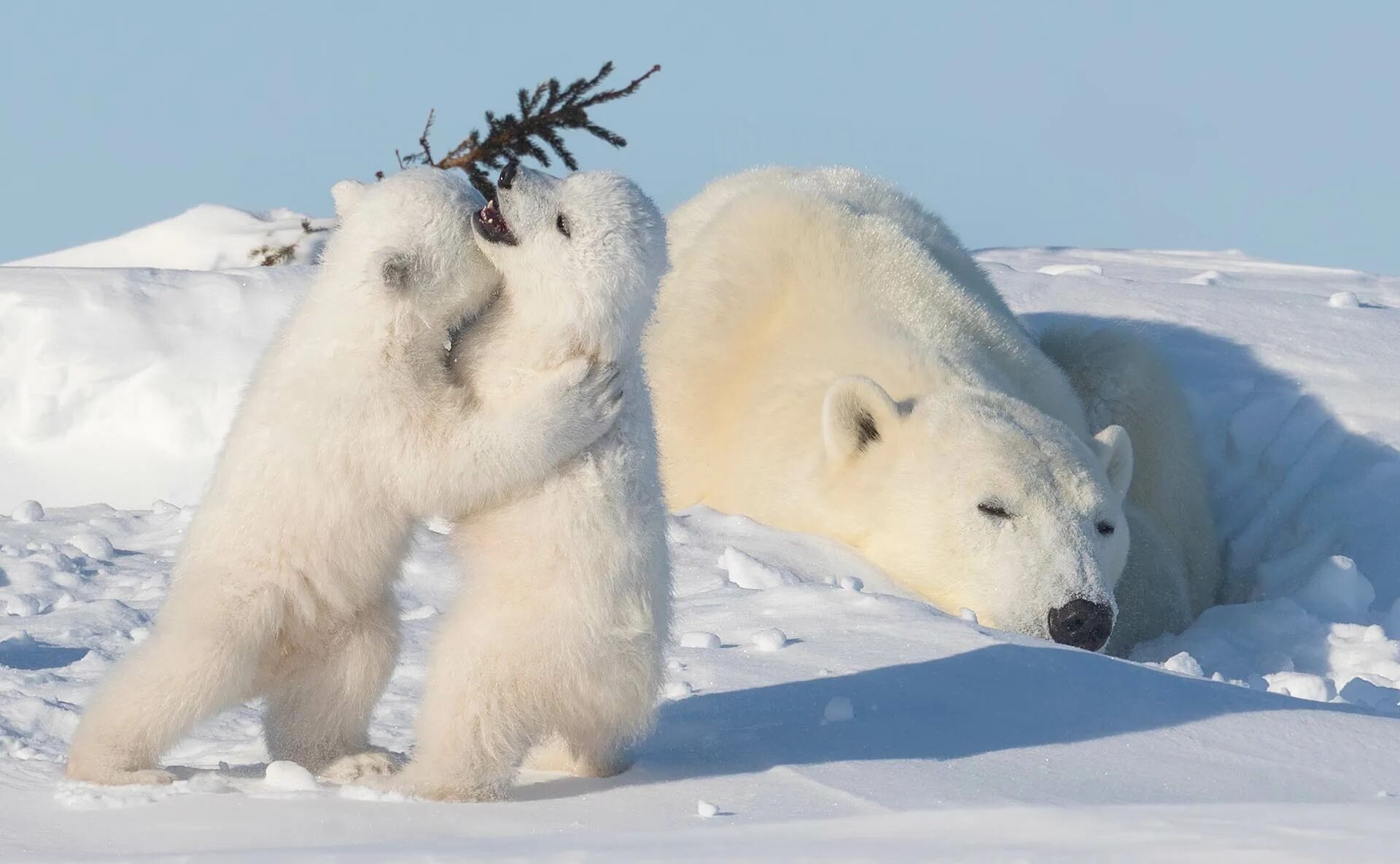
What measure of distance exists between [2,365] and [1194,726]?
620cm

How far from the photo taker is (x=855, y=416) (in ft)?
18.7

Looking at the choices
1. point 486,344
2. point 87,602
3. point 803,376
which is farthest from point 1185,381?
point 486,344

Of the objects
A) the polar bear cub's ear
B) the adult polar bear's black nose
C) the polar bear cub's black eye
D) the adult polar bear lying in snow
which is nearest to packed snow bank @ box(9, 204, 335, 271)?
the adult polar bear lying in snow

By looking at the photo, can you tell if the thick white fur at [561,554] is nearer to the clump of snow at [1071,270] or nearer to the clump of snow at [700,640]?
the clump of snow at [700,640]

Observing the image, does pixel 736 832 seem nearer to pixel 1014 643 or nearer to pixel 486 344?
pixel 486 344

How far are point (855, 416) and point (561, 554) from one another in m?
2.71

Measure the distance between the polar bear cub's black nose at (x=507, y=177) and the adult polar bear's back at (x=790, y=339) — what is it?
275 cm

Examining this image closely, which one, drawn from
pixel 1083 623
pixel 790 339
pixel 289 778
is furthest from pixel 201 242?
pixel 289 778

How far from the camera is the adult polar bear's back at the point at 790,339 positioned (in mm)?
6121

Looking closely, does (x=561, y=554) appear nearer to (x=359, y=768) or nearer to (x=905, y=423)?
(x=359, y=768)

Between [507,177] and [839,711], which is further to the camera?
[839,711]

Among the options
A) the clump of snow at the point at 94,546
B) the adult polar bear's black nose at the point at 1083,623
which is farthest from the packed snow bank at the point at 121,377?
the adult polar bear's black nose at the point at 1083,623

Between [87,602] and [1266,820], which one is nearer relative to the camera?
[1266,820]

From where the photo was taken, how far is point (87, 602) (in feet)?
17.2
